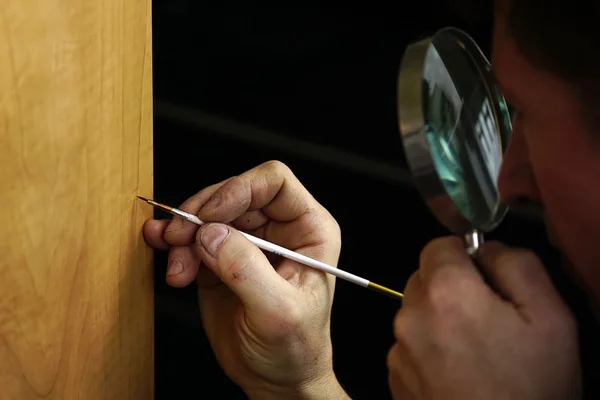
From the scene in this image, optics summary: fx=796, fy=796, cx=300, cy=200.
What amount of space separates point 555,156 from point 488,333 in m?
0.14

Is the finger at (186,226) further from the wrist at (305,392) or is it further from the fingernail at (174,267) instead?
the wrist at (305,392)

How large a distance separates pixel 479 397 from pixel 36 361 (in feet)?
1.07

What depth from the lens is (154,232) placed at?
0.71 metres

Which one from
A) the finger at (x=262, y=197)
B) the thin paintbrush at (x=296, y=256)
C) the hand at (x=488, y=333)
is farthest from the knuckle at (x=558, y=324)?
the finger at (x=262, y=197)

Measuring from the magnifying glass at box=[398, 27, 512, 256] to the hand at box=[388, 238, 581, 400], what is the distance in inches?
1.5

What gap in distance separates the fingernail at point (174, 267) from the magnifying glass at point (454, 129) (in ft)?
0.93

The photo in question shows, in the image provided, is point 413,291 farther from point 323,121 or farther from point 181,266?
point 323,121

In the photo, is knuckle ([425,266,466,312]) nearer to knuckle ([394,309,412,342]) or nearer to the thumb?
knuckle ([394,309,412,342])

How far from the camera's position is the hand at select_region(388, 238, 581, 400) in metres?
0.55

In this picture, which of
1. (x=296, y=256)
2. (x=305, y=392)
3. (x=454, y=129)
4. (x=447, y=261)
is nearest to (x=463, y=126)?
(x=454, y=129)

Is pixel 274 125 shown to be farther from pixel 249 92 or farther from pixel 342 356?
pixel 342 356

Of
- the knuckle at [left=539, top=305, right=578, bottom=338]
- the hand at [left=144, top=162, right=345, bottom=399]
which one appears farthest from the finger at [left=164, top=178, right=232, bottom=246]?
the knuckle at [left=539, top=305, right=578, bottom=338]

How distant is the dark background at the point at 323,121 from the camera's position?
0.97 meters

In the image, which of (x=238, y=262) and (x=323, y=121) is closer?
(x=238, y=262)
